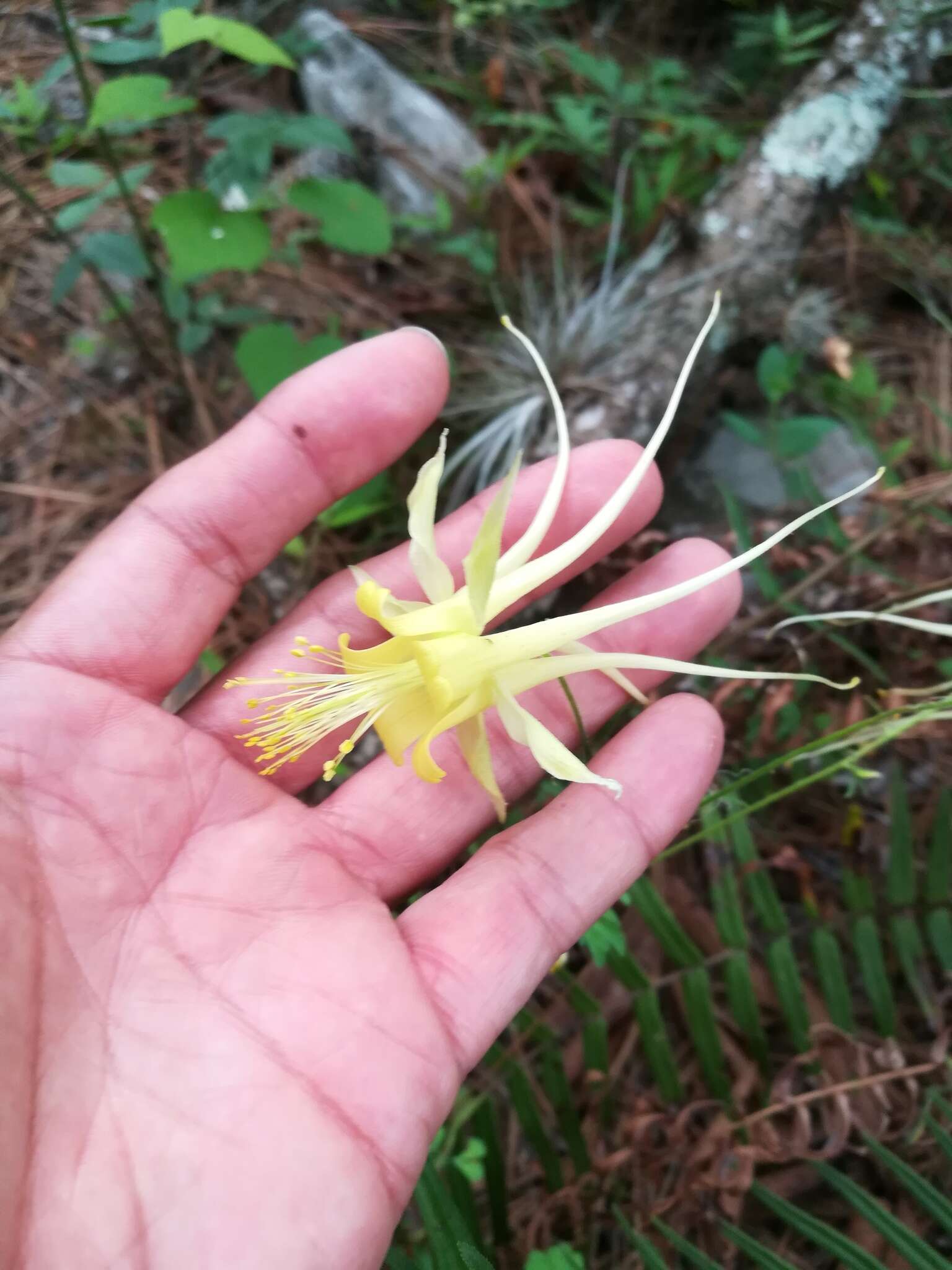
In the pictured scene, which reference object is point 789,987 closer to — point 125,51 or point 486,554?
point 486,554

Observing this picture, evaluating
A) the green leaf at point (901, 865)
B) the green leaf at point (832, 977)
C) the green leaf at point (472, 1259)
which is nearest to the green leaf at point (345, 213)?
the green leaf at point (901, 865)

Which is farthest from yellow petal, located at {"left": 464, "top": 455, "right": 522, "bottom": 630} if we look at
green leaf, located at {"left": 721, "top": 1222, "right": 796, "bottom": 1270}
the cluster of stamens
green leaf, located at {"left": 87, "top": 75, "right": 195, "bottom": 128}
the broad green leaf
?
green leaf, located at {"left": 87, "top": 75, "right": 195, "bottom": 128}

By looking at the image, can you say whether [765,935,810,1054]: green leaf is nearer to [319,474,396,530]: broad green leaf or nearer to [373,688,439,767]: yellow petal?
[373,688,439,767]: yellow petal

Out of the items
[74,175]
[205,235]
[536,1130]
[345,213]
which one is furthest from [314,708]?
[74,175]

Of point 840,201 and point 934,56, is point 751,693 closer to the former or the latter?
point 840,201

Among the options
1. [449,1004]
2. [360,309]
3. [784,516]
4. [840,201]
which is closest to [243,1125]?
[449,1004]

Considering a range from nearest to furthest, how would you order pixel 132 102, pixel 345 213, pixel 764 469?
1. pixel 132 102
2. pixel 345 213
3. pixel 764 469

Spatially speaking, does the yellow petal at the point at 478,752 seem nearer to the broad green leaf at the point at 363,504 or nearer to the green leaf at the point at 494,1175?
the green leaf at the point at 494,1175
